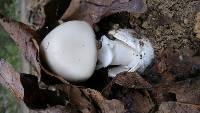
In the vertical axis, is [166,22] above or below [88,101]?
above

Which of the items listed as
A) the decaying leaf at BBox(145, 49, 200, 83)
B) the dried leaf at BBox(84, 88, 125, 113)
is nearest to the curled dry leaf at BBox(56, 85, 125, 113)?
the dried leaf at BBox(84, 88, 125, 113)

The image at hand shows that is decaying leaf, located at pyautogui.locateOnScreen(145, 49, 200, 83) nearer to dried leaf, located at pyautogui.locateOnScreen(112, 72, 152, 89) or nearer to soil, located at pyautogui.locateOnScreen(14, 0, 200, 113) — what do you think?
soil, located at pyautogui.locateOnScreen(14, 0, 200, 113)

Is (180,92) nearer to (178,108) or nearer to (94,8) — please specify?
(178,108)

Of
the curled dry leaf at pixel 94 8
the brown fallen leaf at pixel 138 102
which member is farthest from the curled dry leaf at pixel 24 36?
the brown fallen leaf at pixel 138 102

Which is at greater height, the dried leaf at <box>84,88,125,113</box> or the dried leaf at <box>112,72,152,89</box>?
the dried leaf at <box>112,72,152,89</box>

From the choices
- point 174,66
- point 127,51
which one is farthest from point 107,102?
point 174,66

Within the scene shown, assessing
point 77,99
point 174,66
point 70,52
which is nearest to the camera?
point 70,52

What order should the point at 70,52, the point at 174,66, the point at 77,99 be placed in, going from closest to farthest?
the point at 70,52 < the point at 77,99 < the point at 174,66

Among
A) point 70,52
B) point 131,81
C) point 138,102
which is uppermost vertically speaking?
point 70,52
